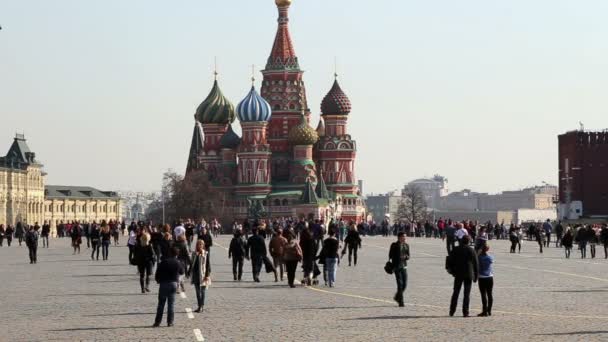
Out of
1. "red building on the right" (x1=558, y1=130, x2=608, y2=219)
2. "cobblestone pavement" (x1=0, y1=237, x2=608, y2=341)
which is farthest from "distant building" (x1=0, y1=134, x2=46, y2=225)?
"cobblestone pavement" (x1=0, y1=237, x2=608, y2=341)

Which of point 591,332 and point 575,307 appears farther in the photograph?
point 575,307

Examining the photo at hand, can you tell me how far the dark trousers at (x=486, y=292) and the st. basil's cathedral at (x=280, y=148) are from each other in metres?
115

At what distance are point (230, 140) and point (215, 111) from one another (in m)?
4.42

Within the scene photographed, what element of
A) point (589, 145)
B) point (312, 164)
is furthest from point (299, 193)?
point (589, 145)

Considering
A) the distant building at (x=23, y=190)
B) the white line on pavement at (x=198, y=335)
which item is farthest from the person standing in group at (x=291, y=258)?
the distant building at (x=23, y=190)

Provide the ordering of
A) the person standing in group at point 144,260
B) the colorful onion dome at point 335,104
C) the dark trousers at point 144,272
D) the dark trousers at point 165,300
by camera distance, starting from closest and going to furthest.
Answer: the dark trousers at point 165,300 < the dark trousers at point 144,272 < the person standing in group at point 144,260 < the colorful onion dome at point 335,104

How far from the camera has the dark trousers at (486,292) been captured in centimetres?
2316

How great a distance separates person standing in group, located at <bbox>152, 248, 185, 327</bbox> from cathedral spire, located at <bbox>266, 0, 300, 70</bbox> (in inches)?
4907

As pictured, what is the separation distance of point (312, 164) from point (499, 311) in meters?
121

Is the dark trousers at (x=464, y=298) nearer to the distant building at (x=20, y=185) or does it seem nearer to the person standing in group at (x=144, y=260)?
the person standing in group at (x=144, y=260)

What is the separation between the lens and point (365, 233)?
10156cm

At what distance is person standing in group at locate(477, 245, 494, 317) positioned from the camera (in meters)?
23.2

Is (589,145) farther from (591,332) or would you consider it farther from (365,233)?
(591,332)

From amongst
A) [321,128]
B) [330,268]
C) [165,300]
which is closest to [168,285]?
[165,300]
